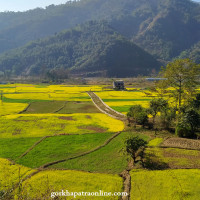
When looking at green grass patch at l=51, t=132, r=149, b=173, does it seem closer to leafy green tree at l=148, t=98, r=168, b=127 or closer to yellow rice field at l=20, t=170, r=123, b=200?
yellow rice field at l=20, t=170, r=123, b=200

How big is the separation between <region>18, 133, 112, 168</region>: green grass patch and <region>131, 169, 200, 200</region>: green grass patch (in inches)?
267

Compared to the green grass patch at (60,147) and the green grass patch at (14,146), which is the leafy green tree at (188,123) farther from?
the green grass patch at (14,146)

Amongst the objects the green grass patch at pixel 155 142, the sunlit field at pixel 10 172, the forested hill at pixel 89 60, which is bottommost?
the sunlit field at pixel 10 172

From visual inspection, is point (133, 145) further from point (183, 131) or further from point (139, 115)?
point (139, 115)

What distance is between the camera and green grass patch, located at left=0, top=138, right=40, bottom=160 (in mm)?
19263

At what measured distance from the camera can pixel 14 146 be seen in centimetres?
2130

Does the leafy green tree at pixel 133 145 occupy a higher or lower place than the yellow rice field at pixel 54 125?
higher

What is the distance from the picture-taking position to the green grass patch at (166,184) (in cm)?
1288

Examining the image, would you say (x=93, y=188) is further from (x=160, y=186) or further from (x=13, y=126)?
(x=13, y=126)

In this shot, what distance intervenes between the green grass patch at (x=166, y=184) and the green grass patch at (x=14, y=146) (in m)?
11.2

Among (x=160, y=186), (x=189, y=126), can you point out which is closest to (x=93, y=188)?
(x=160, y=186)

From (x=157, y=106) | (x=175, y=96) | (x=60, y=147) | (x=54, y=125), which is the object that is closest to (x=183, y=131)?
(x=157, y=106)

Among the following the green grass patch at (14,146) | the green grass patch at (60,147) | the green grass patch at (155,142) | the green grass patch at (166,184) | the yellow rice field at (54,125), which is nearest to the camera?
the green grass patch at (166,184)

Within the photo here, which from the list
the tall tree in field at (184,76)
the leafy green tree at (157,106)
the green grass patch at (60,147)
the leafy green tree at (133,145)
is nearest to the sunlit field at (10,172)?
the green grass patch at (60,147)
